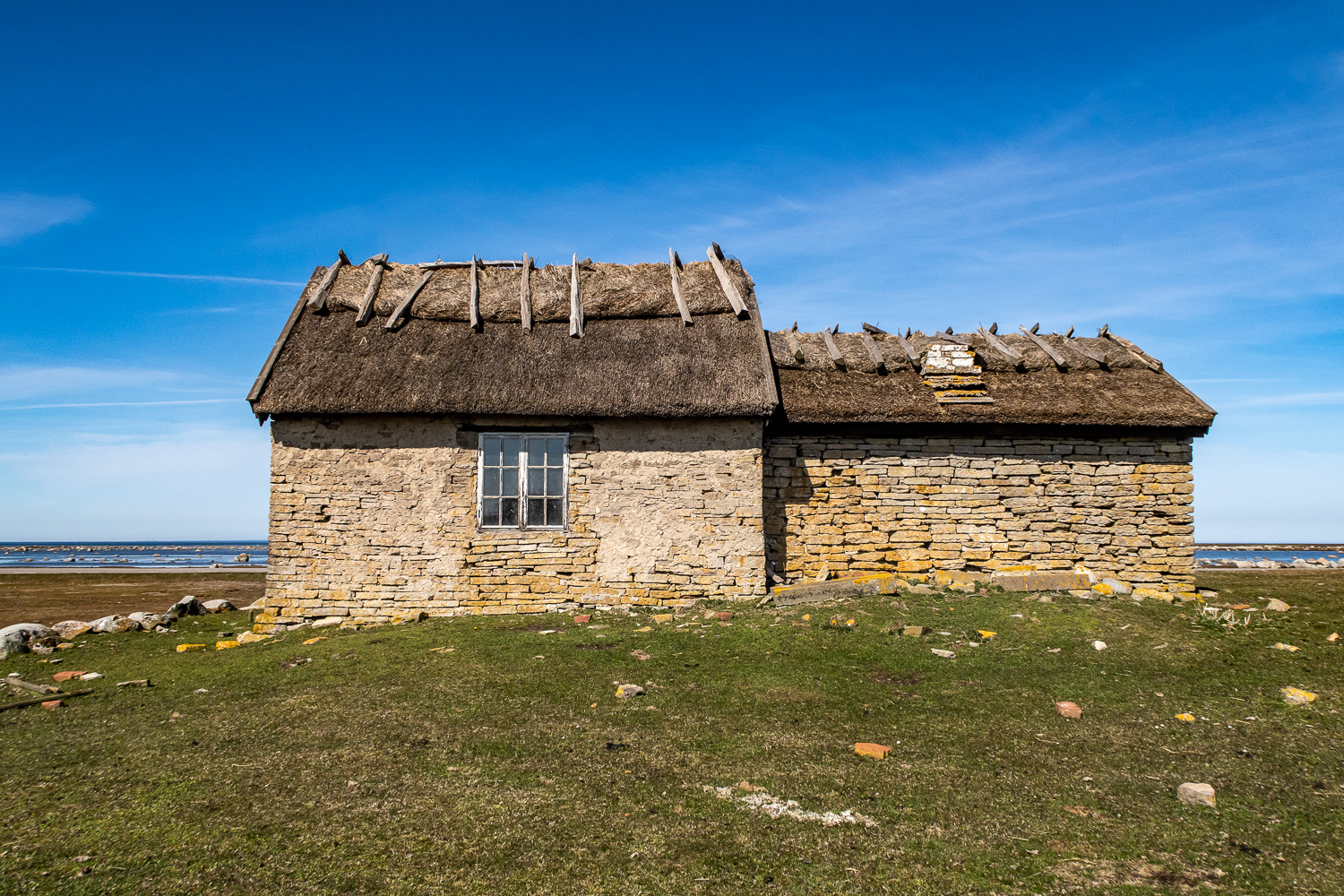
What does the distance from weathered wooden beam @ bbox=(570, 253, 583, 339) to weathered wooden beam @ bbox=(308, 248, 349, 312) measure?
11.8ft

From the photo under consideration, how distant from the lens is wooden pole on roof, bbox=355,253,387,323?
10328 millimetres

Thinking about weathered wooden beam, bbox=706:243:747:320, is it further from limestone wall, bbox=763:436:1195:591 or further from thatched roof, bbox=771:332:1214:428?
limestone wall, bbox=763:436:1195:591

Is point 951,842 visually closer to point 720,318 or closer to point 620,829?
point 620,829

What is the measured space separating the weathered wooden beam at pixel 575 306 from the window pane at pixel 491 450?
1.92 m

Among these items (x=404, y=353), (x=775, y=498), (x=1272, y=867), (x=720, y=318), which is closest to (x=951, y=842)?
(x=1272, y=867)

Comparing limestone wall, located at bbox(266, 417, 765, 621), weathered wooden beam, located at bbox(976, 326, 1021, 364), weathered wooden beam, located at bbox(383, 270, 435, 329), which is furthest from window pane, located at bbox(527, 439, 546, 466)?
weathered wooden beam, located at bbox(976, 326, 1021, 364)

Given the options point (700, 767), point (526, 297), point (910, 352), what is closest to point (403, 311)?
point (526, 297)

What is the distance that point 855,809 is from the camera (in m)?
3.78

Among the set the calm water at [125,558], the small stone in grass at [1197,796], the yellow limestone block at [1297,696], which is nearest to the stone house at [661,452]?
the yellow limestone block at [1297,696]

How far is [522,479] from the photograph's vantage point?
9383mm

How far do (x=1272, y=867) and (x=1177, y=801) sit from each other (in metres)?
0.63

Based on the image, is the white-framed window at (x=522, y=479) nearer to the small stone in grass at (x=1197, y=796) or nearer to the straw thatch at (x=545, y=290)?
the straw thatch at (x=545, y=290)

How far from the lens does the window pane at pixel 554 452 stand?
9.46 meters

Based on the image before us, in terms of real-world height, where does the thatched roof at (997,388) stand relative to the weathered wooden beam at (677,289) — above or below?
below
